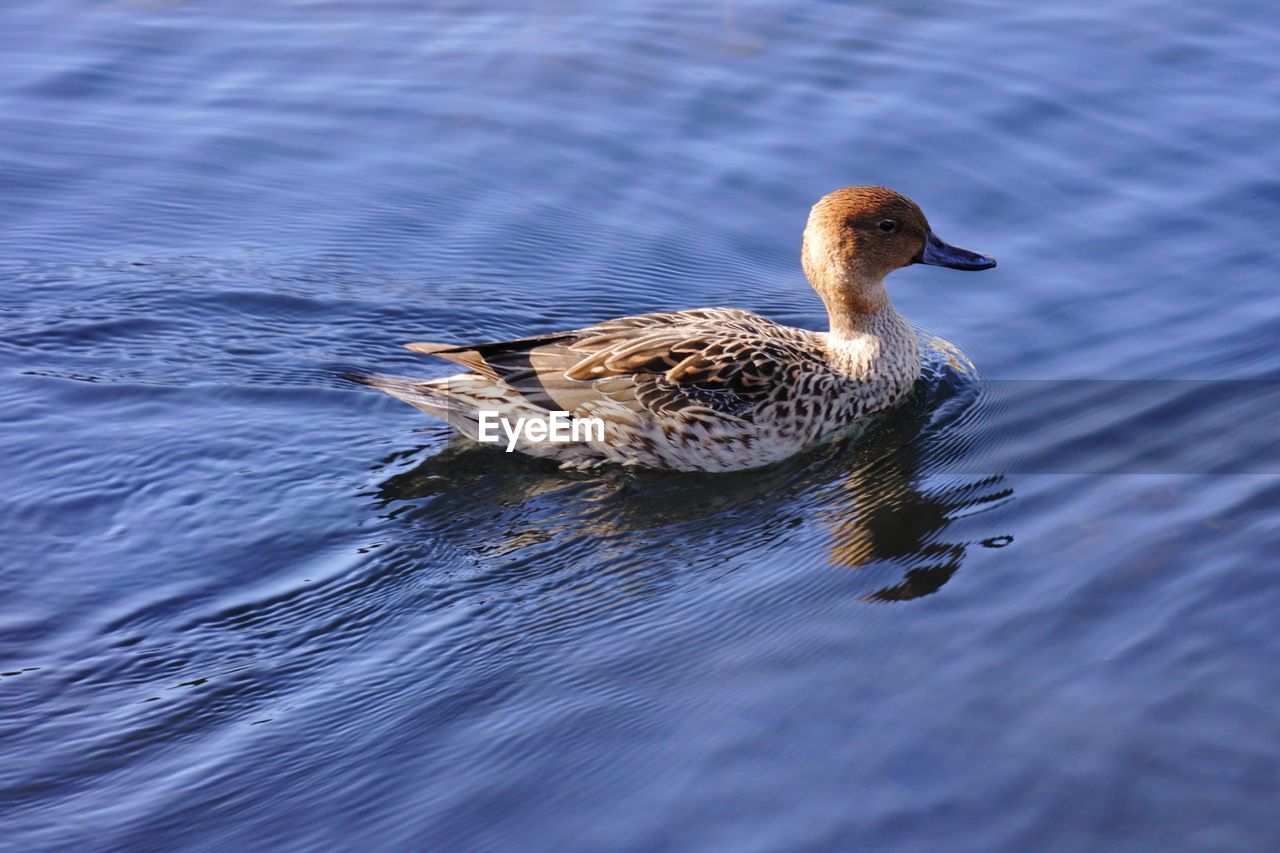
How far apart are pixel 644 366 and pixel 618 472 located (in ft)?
1.88

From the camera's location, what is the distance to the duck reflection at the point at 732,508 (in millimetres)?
6773

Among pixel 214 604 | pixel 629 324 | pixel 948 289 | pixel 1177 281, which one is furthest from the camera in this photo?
pixel 948 289

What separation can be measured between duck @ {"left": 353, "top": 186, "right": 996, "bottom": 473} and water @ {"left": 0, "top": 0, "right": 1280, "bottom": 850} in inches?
7.3

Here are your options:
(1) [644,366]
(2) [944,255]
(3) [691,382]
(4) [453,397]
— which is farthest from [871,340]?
(4) [453,397]

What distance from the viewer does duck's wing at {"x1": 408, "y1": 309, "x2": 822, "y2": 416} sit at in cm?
778

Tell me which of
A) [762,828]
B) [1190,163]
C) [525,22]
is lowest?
[762,828]

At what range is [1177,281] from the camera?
8672 mm

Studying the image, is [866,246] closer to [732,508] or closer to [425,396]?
[732,508]

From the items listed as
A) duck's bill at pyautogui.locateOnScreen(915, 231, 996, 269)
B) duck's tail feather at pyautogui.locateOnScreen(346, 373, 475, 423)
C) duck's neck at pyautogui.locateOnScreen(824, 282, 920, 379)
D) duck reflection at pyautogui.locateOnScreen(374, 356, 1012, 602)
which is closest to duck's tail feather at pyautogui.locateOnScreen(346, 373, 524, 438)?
duck's tail feather at pyautogui.locateOnScreen(346, 373, 475, 423)

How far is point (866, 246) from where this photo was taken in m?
8.25

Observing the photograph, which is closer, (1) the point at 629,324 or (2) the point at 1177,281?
(1) the point at 629,324

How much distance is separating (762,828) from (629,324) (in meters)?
3.62

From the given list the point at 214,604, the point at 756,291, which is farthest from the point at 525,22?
the point at 214,604

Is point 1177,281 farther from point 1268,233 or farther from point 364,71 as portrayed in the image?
point 364,71
